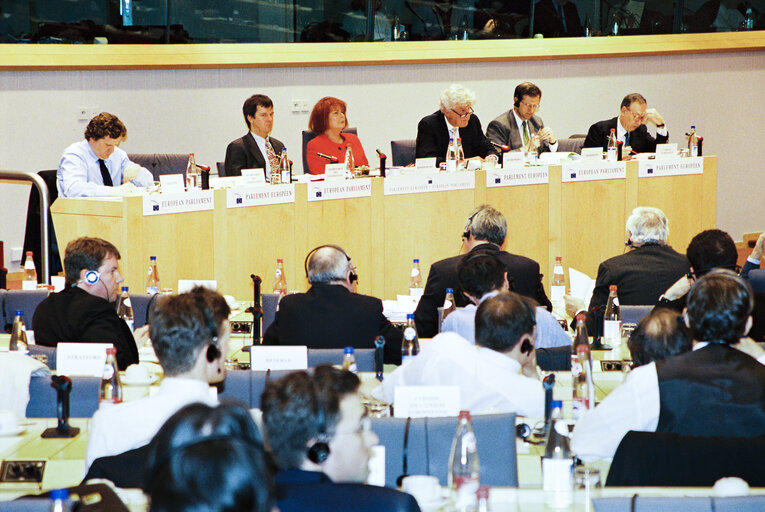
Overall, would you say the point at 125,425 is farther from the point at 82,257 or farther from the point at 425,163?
the point at 425,163

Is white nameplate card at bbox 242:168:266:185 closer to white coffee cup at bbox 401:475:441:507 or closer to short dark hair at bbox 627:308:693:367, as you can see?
short dark hair at bbox 627:308:693:367

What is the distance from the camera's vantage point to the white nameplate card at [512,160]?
693 centimetres

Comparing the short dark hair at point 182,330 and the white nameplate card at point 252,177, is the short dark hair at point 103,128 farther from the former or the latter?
the short dark hair at point 182,330

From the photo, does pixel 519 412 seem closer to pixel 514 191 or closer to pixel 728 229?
pixel 514 191

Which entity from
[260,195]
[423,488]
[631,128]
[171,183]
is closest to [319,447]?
[423,488]

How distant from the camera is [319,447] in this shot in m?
1.94

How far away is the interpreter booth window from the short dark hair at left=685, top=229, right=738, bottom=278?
17.5ft

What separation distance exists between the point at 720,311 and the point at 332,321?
170cm

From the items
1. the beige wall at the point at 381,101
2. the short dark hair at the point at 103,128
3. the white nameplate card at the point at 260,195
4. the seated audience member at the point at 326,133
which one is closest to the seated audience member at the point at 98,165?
the short dark hair at the point at 103,128

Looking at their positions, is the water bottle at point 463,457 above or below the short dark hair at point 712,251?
below

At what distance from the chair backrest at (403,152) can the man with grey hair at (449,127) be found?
45 centimetres

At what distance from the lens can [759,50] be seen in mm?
10180

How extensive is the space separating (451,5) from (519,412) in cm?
678

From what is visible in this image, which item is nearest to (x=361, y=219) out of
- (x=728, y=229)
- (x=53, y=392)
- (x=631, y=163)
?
(x=631, y=163)
